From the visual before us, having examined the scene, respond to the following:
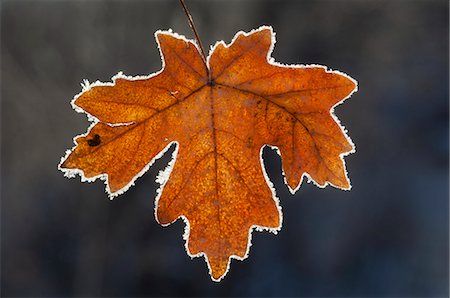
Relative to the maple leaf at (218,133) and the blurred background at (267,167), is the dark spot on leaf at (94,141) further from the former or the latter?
the blurred background at (267,167)

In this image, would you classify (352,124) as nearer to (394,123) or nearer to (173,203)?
(394,123)

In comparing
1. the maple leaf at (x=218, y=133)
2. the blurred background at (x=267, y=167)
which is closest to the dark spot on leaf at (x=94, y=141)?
the maple leaf at (x=218, y=133)

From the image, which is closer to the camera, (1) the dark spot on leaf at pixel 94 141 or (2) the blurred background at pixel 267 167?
(1) the dark spot on leaf at pixel 94 141

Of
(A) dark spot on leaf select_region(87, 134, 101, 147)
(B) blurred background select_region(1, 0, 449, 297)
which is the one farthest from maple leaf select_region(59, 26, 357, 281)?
(B) blurred background select_region(1, 0, 449, 297)

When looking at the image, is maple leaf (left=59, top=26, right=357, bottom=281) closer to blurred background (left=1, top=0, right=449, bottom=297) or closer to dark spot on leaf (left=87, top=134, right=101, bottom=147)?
dark spot on leaf (left=87, top=134, right=101, bottom=147)

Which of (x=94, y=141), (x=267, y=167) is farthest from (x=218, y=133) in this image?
(x=267, y=167)

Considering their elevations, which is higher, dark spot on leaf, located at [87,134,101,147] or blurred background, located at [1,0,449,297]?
blurred background, located at [1,0,449,297]
